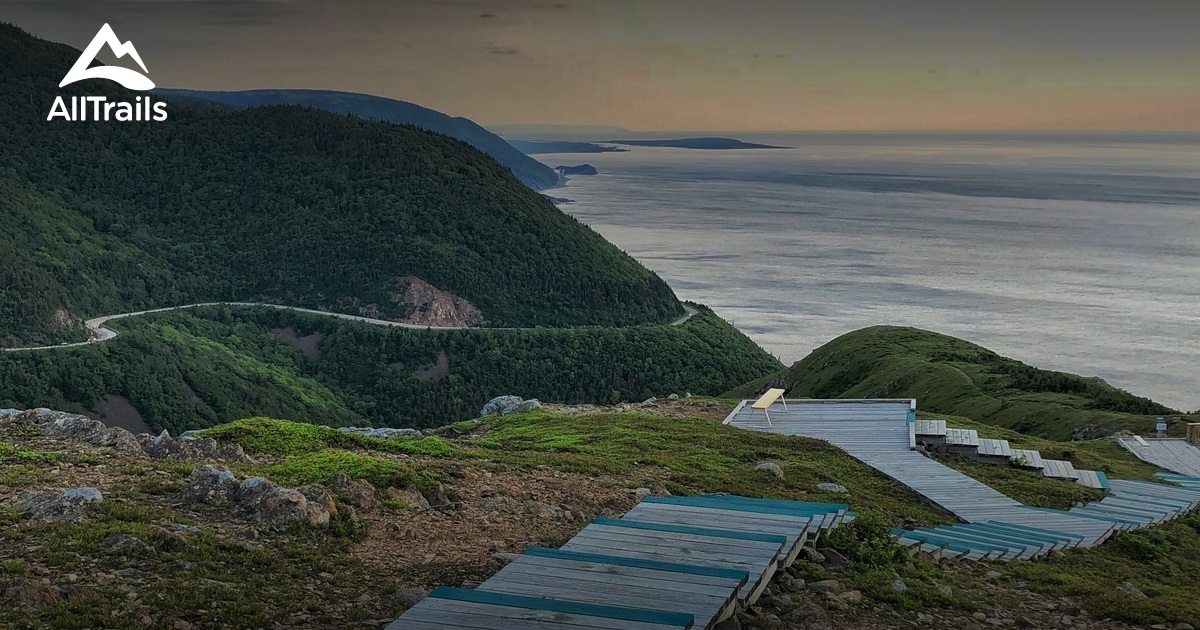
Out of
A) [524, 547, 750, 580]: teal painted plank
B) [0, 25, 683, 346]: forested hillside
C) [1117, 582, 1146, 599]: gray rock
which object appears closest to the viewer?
→ [524, 547, 750, 580]: teal painted plank

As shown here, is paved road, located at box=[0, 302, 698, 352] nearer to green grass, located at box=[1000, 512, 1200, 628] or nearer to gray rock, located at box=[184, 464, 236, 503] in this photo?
gray rock, located at box=[184, 464, 236, 503]

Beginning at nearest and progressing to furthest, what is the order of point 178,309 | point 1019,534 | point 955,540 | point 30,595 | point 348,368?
point 30,595
point 955,540
point 1019,534
point 348,368
point 178,309

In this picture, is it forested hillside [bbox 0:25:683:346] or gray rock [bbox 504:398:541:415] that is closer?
gray rock [bbox 504:398:541:415]

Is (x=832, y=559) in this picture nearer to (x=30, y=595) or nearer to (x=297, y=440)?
(x=30, y=595)

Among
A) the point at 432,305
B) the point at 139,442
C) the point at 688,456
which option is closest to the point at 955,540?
the point at 688,456

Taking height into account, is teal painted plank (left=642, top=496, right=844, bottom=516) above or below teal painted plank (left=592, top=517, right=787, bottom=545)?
below

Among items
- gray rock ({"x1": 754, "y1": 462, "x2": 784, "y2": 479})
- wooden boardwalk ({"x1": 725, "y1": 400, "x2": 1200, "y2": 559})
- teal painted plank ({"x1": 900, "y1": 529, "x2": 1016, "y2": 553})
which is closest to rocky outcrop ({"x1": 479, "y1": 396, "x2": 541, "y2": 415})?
wooden boardwalk ({"x1": 725, "y1": 400, "x2": 1200, "y2": 559})

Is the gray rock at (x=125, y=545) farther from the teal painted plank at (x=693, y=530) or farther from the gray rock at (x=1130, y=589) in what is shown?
the gray rock at (x=1130, y=589)
